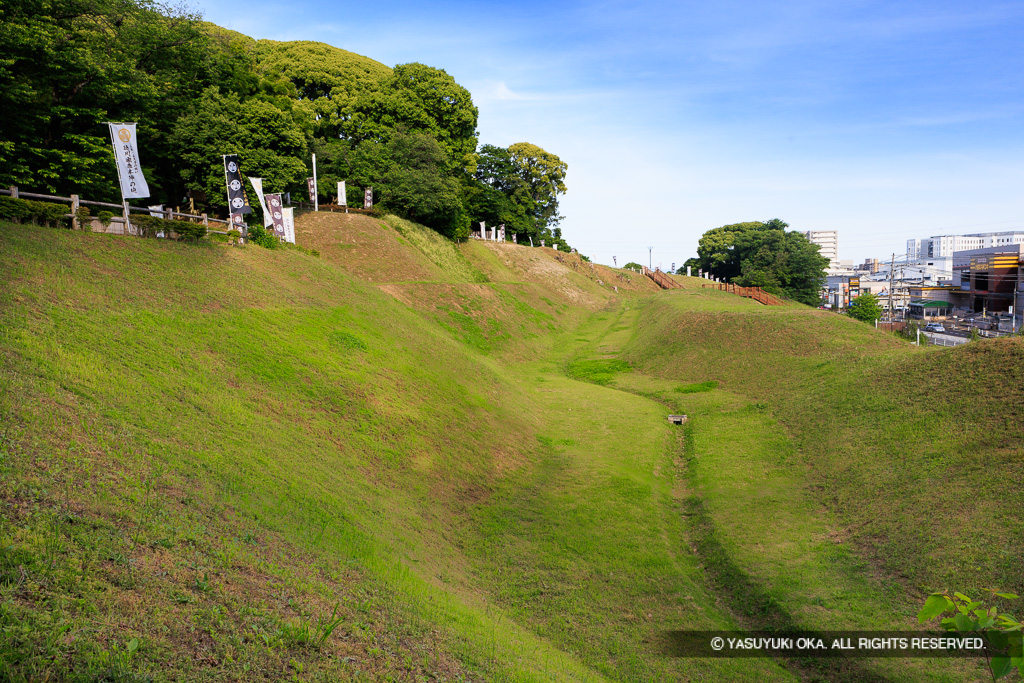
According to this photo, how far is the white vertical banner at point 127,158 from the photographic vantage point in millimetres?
20922

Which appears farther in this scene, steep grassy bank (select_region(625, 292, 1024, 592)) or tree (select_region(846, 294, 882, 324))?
tree (select_region(846, 294, 882, 324))

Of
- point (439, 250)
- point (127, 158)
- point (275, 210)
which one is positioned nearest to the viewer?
point (127, 158)

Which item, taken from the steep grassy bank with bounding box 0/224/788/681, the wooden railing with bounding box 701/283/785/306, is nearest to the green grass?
the steep grassy bank with bounding box 0/224/788/681

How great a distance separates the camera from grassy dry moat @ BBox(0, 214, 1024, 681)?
718 centimetres

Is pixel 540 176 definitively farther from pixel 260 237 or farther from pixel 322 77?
pixel 260 237

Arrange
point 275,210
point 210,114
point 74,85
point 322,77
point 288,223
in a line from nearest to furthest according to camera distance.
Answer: point 74,85 → point 275,210 → point 288,223 → point 210,114 → point 322,77

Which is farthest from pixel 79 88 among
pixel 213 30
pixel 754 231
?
pixel 754 231

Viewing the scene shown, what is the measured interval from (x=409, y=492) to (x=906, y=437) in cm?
1621

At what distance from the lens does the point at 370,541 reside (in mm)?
11875

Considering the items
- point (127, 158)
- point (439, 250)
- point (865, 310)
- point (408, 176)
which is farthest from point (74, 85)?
point (865, 310)

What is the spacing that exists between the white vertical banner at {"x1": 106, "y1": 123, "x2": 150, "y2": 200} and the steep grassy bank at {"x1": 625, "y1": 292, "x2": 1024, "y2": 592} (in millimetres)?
26532

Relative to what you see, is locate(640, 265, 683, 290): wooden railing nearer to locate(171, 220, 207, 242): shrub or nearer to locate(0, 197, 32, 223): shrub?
locate(171, 220, 207, 242): shrub

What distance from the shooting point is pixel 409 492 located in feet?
52.2

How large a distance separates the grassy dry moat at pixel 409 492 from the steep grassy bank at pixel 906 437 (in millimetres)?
107
